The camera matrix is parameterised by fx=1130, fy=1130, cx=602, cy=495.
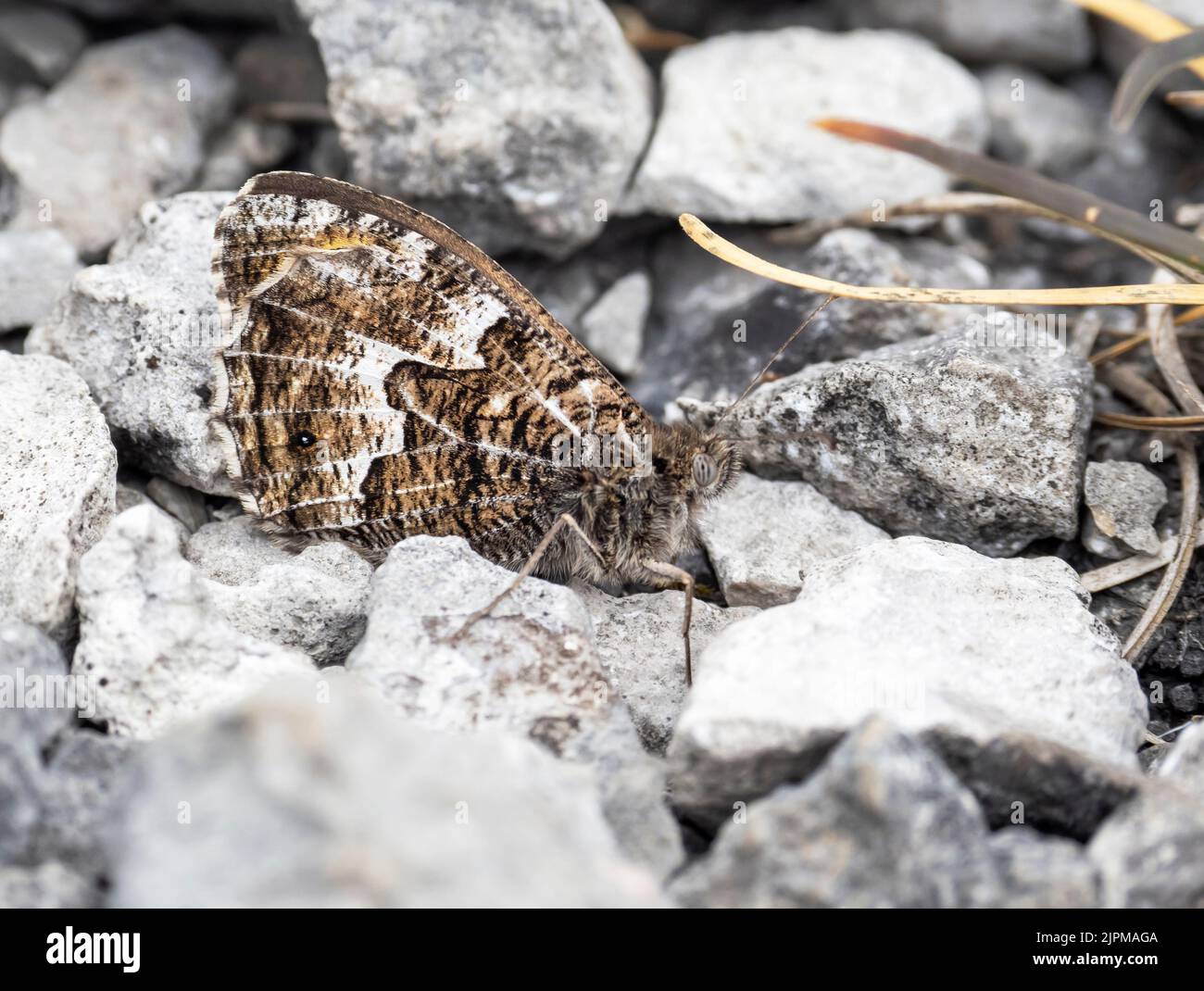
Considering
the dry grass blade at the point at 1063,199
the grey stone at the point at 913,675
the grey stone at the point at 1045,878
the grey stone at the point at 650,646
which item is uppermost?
the dry grass blade at the point at 1063,199

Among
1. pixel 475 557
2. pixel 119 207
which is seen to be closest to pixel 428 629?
pixel 475 557

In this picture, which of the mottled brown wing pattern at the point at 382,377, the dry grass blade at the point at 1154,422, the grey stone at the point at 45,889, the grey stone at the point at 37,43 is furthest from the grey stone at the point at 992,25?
the grey stone at the point at 45,889

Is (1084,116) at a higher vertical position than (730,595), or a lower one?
higher

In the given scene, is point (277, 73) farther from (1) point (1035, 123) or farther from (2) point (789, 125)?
(1) point (1035, 123)

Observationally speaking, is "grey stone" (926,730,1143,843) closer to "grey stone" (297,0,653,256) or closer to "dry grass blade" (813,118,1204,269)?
"dry grass blade" (813,118,1204,269)

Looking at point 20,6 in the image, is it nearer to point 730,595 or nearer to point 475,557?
point 475,557

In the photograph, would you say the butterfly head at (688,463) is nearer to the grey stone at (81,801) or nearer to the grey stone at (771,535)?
the grey stone at (771,535)
